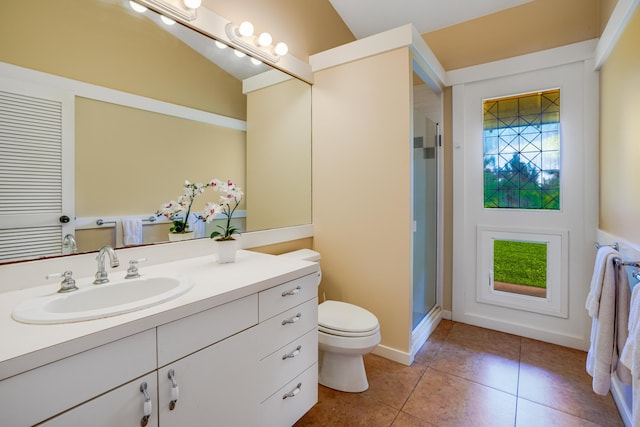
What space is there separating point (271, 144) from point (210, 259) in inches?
38.5

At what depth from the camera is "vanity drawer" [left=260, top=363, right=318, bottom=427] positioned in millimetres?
1281

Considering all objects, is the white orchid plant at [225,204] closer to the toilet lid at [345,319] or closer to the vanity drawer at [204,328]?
the vanity drawer at [204,328]

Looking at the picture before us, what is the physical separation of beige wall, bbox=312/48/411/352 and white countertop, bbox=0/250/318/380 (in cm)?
83

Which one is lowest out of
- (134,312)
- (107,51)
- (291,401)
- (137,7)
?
(291,401)

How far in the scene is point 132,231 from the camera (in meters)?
1.43

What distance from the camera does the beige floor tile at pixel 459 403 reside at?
1571 mm

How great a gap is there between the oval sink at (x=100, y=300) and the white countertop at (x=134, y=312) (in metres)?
0.02

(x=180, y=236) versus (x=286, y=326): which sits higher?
(x=180, y=236)

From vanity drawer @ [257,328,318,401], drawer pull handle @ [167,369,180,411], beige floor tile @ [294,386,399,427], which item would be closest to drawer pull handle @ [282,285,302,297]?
vanity drawer @ [257,328,318,401]

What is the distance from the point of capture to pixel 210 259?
1.65 metres

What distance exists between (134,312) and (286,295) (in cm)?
62

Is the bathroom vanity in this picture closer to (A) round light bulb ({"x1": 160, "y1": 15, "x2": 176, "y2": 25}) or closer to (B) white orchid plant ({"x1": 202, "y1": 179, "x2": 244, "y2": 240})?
(B) white orchid plant ({"x1": 202, "y1": 179, "x2": 244, "y2": 240})

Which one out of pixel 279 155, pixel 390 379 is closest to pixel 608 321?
pixel 390 379

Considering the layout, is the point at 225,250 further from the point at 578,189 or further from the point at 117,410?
the point at 578,189
